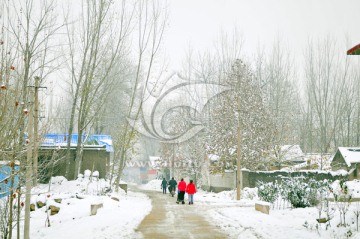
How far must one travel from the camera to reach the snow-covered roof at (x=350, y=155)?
123 ft

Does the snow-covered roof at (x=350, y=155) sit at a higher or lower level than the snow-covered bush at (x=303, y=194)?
higher

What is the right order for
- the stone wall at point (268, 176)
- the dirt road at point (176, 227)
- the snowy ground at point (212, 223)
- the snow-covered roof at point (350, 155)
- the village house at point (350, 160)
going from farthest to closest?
the snow-covered roof at point (350, 155) < the village house at point (350, 160) < the stone wall at point (268, 176) < the dirt road at point (176, 227) < the snowy ground at point (212, 223)

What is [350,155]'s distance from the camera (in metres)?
38.7

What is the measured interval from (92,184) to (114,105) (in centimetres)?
2011

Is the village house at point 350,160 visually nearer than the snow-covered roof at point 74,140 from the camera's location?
No

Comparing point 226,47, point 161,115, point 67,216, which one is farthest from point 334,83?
point 67,216

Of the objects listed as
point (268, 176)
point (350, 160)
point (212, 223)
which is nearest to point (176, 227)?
point (212, 223)

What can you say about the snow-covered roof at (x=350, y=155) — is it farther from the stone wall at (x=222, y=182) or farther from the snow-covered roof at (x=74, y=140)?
the snow-covered roof at (x=74, y=140)

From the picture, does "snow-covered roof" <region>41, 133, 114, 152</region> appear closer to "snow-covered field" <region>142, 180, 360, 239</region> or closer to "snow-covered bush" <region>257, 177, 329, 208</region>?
"snow-covered field" <region>142, 180, 360, 239</region>

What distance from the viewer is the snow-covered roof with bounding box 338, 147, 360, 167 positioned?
123 ft

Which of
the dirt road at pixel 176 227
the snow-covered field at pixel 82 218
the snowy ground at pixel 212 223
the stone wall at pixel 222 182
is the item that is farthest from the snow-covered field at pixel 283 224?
the stone wall at pixel 222 182

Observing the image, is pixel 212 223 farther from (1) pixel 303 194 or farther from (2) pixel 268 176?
(2) pixel 268 176

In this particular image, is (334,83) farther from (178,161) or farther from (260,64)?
(178,161)

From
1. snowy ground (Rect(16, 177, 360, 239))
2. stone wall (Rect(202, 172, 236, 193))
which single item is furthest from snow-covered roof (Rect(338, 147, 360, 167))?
snowy ground (Rect(16, 177, 360, 239))
